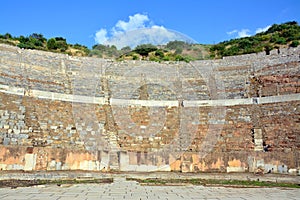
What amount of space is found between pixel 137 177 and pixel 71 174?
2909mm

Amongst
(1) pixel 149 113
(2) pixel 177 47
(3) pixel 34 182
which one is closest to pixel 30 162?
(3) pixel 34 182

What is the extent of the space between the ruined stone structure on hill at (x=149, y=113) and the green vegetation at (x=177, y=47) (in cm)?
850

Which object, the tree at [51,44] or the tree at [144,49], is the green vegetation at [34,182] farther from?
the tree at [51,44]

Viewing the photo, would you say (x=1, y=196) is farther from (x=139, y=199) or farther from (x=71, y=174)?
(x=71, y=174)

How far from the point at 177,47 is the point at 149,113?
865 inches

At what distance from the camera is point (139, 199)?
739 cm

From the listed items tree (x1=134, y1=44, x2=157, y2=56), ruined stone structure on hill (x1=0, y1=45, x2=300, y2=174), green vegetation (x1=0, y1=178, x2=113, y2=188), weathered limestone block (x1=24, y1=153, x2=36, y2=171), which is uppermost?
tree (x1=134, y1=44, x2=157, y2=56)

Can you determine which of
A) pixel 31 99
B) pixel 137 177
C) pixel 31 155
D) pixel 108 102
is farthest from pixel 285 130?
pixel 31 99

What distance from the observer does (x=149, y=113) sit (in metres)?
18.6

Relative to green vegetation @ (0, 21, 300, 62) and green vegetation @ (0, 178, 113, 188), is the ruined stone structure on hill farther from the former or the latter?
green vegetation @ (0, 21, 300, 62)

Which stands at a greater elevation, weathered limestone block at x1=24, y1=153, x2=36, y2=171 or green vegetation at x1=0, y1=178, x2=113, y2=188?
weathered limestone block at x1=24, y1=153, x2=36, y2=171

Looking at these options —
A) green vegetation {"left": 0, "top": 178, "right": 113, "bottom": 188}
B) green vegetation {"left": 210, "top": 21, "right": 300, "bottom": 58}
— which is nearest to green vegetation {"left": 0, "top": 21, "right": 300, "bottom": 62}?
green vegetation {"left": 210, "top": 21, "right": 300, "bottom": 58}

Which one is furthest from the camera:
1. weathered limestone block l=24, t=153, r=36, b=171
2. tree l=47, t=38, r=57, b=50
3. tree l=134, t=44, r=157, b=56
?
tree l=134, t=44, r=157, b=56

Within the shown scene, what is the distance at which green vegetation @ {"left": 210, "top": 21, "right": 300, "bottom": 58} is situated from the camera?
30.2m
